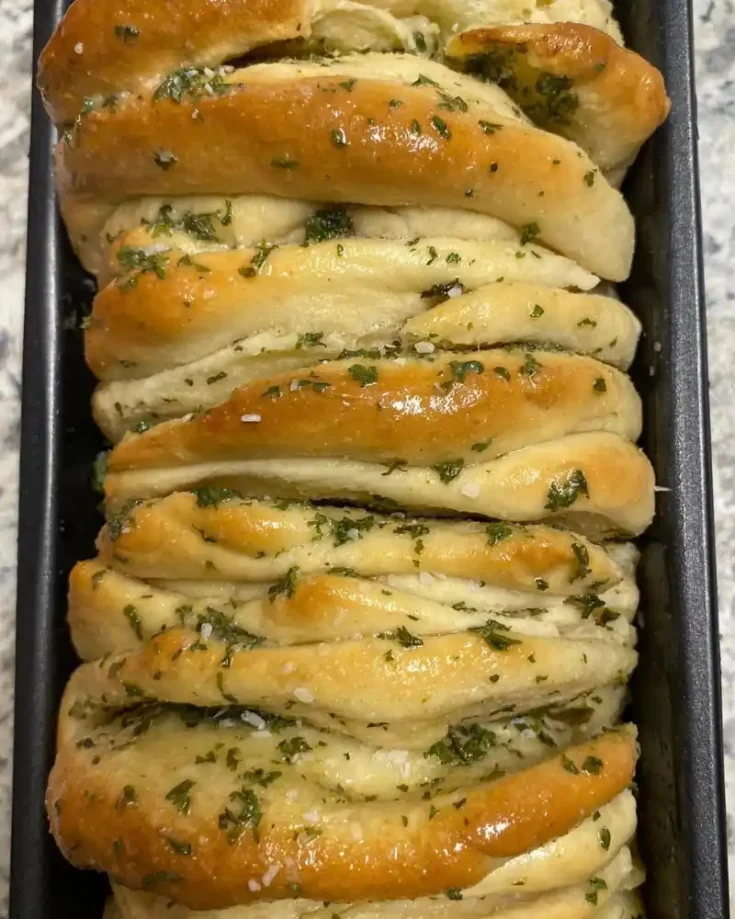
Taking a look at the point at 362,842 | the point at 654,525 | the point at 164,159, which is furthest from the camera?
the point at 654,525

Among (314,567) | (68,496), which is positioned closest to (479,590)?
(314,567)

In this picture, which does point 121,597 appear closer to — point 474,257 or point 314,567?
point 314,567

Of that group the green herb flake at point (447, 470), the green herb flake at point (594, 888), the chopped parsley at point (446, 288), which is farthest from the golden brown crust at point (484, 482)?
the green herb flake at point (594, 888)

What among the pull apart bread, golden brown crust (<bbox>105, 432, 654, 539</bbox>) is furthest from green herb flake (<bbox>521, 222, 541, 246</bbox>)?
golden brown crust (<bbox>105, 432, 654, 539</bbox>)

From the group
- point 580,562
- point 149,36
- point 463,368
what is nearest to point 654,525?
point 580,562

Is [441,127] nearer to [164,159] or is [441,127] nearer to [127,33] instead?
[164,159]

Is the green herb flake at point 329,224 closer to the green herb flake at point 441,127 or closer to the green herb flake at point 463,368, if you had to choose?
the green herb flake at point 441,127
